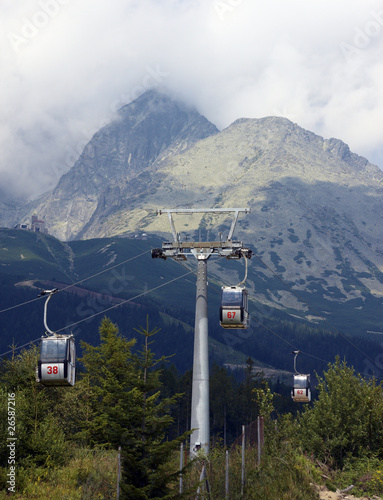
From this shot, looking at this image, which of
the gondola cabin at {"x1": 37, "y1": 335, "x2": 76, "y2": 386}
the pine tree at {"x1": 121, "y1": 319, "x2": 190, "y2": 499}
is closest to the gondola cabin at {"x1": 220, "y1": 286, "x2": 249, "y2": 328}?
the pine tree at {"x1": 121, "y1": 319, "x2": 190, "y2": 499}

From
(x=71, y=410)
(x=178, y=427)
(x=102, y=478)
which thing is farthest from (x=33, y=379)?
(x=178, y=427)

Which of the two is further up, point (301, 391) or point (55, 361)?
point (55, 361)

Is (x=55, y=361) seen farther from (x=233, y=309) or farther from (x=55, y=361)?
(x=233, y=309)

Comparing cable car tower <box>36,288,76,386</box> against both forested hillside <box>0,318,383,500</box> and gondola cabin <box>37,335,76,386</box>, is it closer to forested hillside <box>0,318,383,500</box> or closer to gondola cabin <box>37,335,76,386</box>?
gondola cabin <box>37,335,76,386</box>

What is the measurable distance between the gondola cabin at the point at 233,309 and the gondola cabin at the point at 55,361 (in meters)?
7.52

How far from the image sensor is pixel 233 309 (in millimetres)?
30156

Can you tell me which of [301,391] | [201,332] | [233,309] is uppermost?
[233,309]

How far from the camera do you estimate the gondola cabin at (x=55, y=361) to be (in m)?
25.9

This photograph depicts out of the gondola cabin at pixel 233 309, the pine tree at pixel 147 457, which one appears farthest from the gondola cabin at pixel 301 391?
the pine tree at pixel 147 457

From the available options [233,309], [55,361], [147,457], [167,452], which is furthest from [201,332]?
[55,361]

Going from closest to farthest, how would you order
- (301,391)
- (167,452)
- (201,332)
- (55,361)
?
1. (167,452)
2. (55,361)
3. (201,332)
4. (301,391)

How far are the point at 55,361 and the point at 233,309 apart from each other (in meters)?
8.61

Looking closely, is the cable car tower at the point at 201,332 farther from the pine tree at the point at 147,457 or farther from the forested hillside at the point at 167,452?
the pine tree at the point at 147,457

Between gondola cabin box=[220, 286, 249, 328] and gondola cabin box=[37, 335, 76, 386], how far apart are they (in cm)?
752
